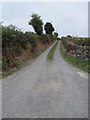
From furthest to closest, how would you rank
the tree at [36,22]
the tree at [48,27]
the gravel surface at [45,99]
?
1. the tree at [48,27]
2. the tree at [36,22]
3. the gravel surface at [45,99]

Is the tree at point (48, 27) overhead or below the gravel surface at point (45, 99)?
overhead

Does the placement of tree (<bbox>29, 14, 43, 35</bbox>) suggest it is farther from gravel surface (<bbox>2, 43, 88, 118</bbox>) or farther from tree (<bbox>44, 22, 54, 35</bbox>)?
gravel surface (<bbox>2, 43, 88, 118</bbox>)

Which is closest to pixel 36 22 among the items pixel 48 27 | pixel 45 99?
pixel 48 27

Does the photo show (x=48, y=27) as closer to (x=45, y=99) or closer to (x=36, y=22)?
(x=36, y=22)

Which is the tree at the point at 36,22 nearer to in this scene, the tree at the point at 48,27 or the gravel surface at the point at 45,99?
the tree at the point at 48,27

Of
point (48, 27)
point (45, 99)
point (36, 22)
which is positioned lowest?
point (45, 99)

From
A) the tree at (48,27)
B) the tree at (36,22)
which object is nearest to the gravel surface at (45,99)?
the tree at (36,22)

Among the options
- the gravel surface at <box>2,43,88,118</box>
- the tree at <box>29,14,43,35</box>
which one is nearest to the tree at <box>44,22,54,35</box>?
the tree at <box>29,14,43,35</box>

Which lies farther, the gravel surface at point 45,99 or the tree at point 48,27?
the tree at point 48,27

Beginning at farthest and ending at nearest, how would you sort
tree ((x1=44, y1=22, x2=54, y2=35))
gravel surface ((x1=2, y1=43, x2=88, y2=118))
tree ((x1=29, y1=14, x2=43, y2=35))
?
tree ((x1=44, y1=22, x2=54, y2=35))
tree ((x1=29, y1=14, x2=43, y2=35))
gravel surface ((x1=2, y1=43, x2=88, y2=118))

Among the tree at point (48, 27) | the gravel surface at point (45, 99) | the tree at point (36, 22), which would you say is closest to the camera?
the gravel surface at point (45, 99)

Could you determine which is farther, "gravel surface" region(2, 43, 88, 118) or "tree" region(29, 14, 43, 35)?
"tree" region(29, 14, 43, 35)

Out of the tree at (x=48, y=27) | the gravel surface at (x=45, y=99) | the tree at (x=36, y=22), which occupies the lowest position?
the gravel surface at (x=45, y=99)

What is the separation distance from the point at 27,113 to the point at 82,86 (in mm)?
3240
